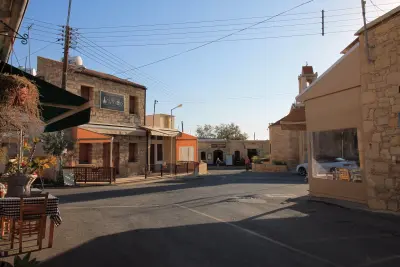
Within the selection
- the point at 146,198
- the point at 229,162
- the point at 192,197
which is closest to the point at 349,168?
the point at 192,197

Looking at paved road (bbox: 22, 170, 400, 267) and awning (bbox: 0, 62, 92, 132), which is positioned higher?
awning (bbox: 0, 62, 92, 132)

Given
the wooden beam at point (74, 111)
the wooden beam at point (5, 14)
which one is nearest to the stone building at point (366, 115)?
the wooden beam at point (74, 111)

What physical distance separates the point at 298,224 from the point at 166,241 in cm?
317

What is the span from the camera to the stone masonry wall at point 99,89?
64.1ft

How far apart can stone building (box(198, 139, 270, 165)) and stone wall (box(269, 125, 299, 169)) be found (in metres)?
13.1

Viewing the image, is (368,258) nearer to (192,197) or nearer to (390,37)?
(390,37)

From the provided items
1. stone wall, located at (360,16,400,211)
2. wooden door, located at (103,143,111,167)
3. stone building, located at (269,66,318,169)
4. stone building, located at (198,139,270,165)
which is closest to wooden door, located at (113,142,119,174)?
wooden door, located at (103,143,111,167)

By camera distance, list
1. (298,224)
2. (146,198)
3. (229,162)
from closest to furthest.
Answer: (298,224) → (146,198) → (229,162)

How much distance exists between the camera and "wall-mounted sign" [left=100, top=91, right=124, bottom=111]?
21172 mm

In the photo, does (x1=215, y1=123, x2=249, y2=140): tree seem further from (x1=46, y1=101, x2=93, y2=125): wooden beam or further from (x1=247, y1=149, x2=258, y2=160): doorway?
(x1=46, y1=101, x2=93, y2=125): wooden beam

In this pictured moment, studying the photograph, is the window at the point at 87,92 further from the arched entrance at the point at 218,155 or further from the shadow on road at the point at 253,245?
the arched entrance at the point at 218,155

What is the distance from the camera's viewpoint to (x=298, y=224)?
7.54 metres

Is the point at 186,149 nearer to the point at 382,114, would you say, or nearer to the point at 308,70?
the point at 308,70

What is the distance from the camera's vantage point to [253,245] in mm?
5766
